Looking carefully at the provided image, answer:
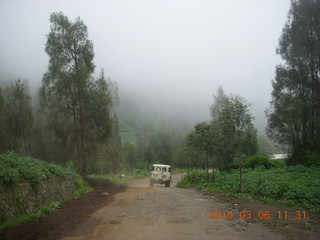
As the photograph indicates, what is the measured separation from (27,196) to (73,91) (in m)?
17.0

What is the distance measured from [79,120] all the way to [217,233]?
865 inches

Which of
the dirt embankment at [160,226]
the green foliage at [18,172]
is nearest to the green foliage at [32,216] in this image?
the dirt embankment at [160,226]

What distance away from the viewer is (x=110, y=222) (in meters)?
9.58

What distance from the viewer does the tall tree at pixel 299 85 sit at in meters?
29.2

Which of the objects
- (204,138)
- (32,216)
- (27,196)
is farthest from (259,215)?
(204,138)

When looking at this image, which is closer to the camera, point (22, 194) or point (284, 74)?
point (22, 194)

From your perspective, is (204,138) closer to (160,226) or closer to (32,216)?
(160,226)

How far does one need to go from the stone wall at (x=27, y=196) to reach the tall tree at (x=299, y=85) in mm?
24456

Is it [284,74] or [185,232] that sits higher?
[284,74]

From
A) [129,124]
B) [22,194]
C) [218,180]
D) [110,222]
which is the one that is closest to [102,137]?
[218,180]

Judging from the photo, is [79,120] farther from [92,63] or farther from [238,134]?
[238,134]

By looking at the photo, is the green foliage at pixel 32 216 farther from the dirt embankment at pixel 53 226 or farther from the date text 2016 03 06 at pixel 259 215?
the date text 2016 03 06 at pixel 259 215

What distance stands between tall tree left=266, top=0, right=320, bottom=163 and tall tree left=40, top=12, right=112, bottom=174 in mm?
18862

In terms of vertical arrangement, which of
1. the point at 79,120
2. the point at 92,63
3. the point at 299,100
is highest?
the point at 92,63
